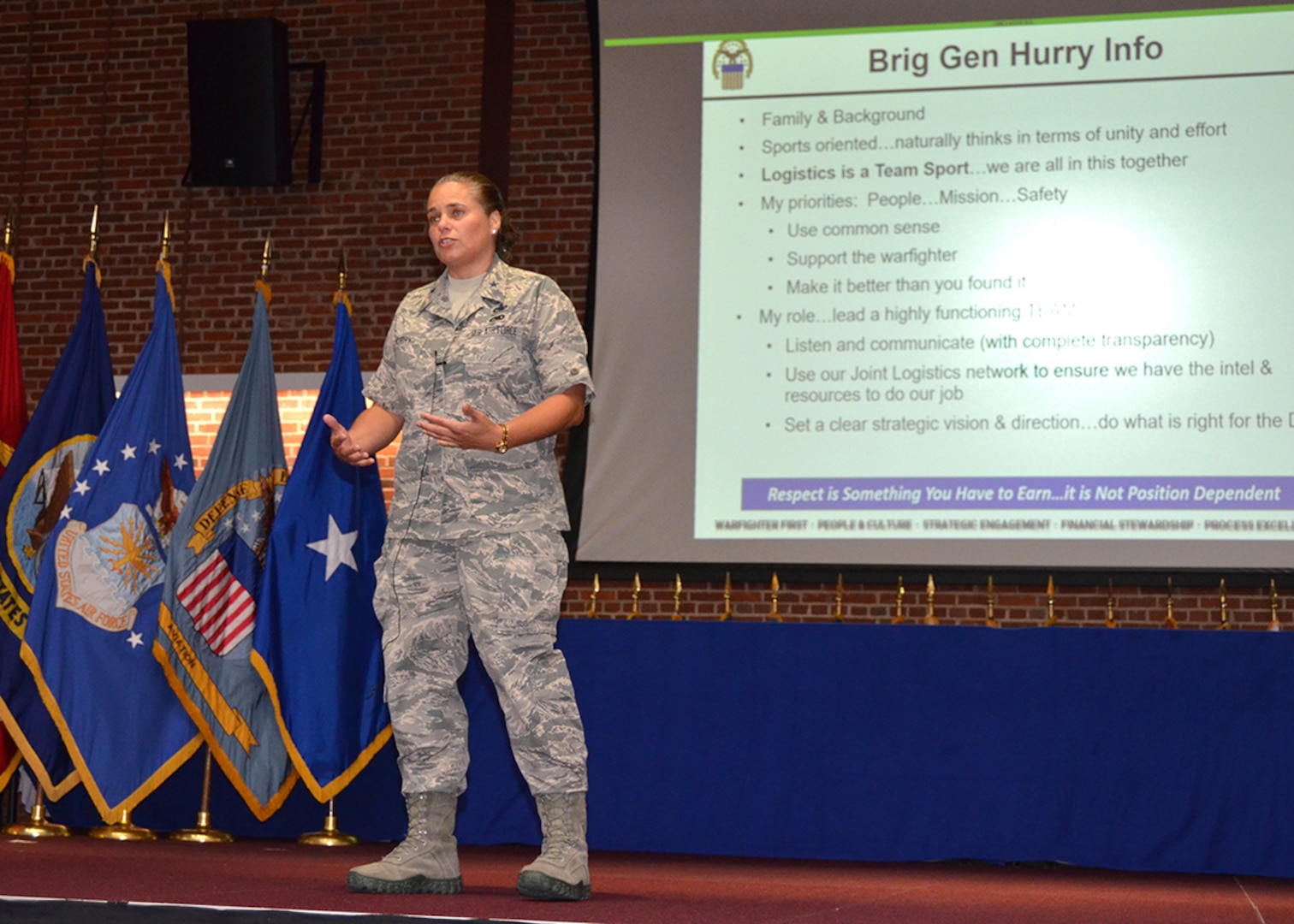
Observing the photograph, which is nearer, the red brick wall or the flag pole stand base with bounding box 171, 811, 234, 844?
the flag pole stand base with bounding box 171, 811, 234, 844

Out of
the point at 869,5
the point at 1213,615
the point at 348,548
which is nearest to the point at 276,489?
the point at 348,548

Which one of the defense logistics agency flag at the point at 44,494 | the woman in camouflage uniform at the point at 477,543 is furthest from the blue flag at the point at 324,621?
the woman in camouflage uniform at the point at 477,543

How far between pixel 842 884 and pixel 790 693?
586 mm

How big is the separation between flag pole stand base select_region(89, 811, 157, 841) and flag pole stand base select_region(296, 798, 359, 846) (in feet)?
1.40

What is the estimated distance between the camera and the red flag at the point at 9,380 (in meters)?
4.46

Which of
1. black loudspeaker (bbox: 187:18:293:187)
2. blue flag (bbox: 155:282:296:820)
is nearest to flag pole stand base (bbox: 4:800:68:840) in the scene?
blue flag (bbox: 155:282:296:820)

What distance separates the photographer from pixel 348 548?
398 centimetres

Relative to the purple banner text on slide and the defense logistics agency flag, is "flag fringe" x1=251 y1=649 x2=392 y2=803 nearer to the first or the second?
the defense logistics agency flag

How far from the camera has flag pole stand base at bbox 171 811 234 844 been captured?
13.0 ft

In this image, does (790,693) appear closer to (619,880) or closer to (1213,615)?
(619,880)

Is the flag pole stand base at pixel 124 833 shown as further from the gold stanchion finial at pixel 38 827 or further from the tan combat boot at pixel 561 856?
the tan combat boot at pixel 561 856

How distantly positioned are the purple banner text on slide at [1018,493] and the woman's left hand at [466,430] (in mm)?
2328

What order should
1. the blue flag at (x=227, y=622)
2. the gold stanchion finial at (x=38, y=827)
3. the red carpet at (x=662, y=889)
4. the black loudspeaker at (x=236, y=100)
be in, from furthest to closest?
the black loudspeaker at (x=236, y=100)
the gold stanchion finial at (x=38, y=827)
the blue flag at (x=227, y=622)
the red carpet at (x=662, y=889)

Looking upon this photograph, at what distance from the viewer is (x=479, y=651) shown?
111 inches
